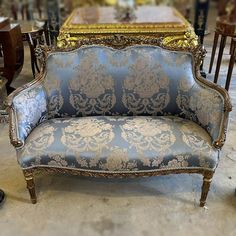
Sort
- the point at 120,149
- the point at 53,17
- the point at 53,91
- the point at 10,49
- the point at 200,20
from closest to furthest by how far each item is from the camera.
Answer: the point at 120,149 → the point at 53,91 → the point at 10,49 → the point at 200,20 → the point at 53,17

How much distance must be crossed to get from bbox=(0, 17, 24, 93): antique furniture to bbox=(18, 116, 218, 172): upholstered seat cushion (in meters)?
1.42

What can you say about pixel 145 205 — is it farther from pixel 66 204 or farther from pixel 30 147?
pixel 30 147

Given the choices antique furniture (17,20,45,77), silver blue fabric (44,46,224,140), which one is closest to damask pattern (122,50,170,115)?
silver blue fabric (44,46,224,140)

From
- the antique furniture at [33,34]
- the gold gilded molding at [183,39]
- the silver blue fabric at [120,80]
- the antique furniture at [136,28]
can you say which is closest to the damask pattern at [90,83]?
the silver blue fabric at [120,80]

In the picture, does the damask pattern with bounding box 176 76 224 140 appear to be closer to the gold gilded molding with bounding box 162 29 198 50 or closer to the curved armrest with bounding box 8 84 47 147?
the curved armrest with bounding box 8 84 47 147

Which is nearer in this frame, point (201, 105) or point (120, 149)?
point (120, 149)

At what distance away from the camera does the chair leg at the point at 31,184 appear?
4.90 feet

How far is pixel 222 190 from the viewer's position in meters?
1.69

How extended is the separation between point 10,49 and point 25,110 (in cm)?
138

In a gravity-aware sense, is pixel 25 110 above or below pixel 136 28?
below

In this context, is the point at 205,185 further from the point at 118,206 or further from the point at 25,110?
the point at 25,110

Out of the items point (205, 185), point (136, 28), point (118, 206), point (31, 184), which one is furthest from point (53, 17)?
point (205, 185)

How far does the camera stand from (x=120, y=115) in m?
1.76

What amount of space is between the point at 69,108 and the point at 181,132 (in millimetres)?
697
